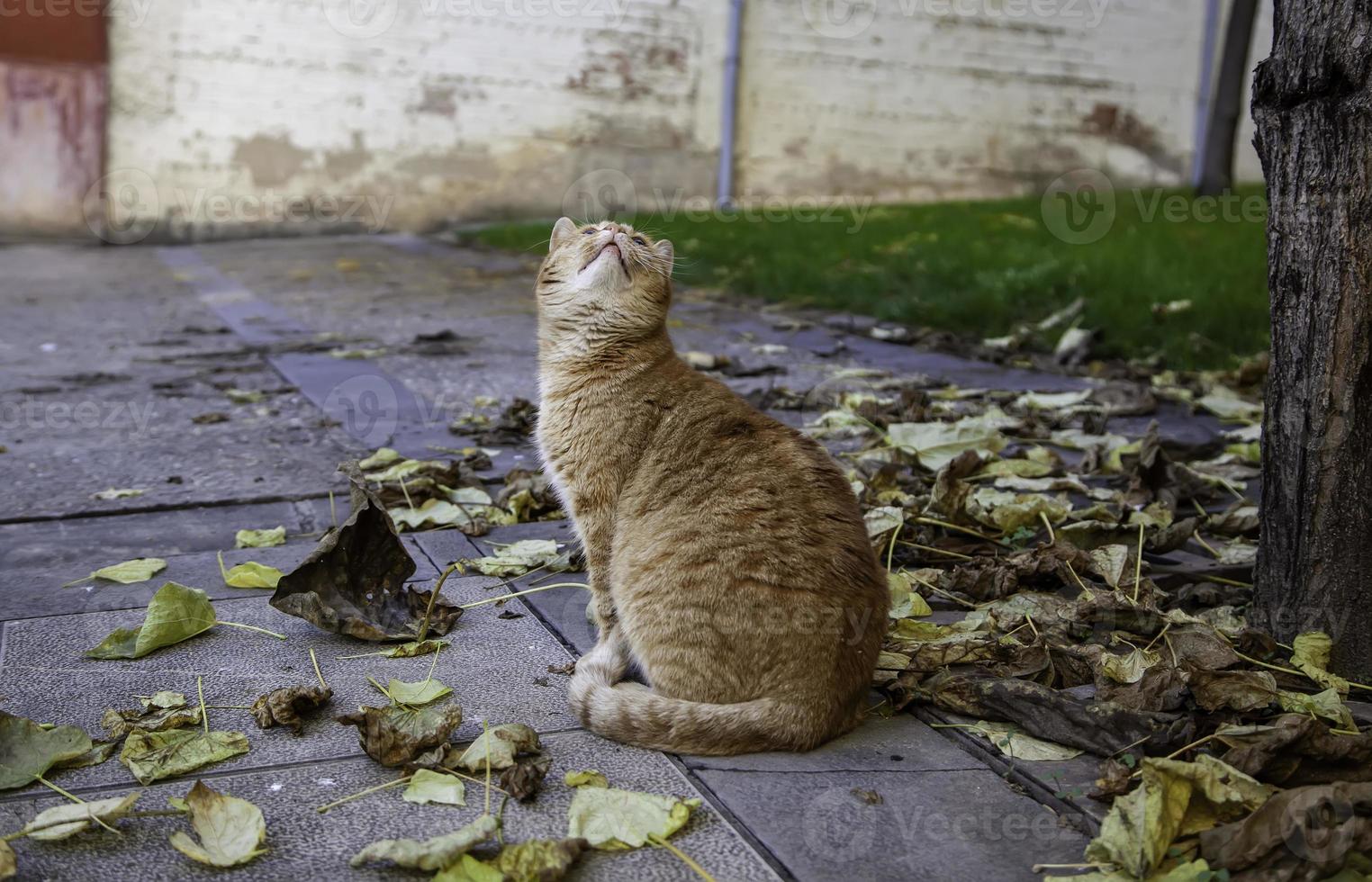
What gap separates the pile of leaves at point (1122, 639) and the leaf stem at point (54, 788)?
157cm

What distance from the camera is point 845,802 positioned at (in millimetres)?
2154

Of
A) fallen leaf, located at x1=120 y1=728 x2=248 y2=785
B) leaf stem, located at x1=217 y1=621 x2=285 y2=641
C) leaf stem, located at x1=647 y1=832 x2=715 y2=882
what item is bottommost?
leaf stem, located at x1=217 y1=621 x2=285 y2=641

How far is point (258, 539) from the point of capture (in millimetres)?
3695

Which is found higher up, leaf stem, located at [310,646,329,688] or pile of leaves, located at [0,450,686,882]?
pile of leaves, located at [0,450,686,882]

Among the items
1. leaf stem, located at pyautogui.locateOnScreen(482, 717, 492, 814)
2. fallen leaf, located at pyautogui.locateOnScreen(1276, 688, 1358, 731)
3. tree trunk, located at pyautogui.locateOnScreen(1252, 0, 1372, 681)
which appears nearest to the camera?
leaf stem, located at pyautogui.locateOnScreen(482, 717, 492, 814)

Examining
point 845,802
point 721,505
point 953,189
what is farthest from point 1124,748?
point 953,189

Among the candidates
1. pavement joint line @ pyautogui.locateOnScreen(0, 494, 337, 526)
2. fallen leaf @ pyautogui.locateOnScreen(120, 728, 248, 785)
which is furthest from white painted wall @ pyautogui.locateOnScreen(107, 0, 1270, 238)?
fallen leaf @ pyautogui.locateOnScreen(120, 728, 248, 785)

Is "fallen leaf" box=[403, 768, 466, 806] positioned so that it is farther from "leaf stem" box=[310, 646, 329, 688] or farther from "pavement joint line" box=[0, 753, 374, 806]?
"leaf stem" box=[310, 646, 329, 688]

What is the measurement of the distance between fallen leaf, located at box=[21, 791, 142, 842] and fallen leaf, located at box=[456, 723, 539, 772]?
0.56 meters

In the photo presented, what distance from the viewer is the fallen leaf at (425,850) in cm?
189

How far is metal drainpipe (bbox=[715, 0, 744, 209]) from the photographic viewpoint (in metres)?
15.0

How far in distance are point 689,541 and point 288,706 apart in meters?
0.86

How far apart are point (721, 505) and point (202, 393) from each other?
4105 millimetres

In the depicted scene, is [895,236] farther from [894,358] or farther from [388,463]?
[388,463]
